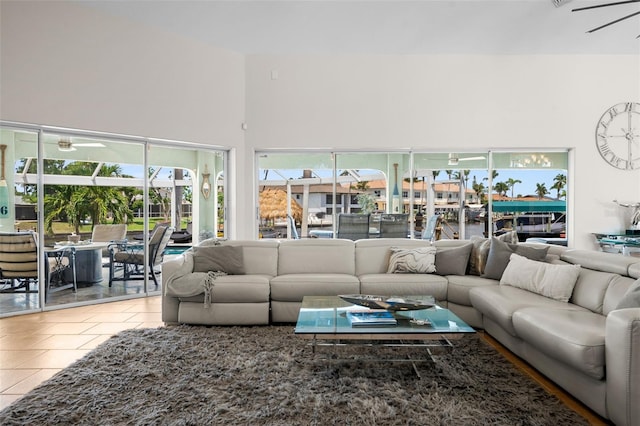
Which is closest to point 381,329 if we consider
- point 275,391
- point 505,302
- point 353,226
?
point 275,391

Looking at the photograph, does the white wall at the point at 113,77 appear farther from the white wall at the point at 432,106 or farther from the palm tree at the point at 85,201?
the palm tree at the point at 85,201

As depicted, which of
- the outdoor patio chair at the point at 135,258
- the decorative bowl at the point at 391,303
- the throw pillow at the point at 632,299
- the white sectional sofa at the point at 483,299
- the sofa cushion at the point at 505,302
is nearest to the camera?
the white sectional sofa at the point at 483,299

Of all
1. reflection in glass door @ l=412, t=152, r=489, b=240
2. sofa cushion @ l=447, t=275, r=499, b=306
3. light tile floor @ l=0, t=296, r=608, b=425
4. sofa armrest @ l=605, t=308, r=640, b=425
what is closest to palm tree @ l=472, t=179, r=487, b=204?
reflection in glass door @ l=412, t=152, r=489, b=240

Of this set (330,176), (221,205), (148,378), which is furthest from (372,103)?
(148,378)

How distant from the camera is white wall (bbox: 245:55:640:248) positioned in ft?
19.8

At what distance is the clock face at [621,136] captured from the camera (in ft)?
19.7

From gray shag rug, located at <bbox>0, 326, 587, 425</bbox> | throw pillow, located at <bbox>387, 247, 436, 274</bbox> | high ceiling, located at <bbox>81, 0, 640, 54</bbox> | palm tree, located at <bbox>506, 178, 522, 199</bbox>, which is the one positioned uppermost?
high ceiling, located at <bbox>81, 0, 640, 54</bbox>

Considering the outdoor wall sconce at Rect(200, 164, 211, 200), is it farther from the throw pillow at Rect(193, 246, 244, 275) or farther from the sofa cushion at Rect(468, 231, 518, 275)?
the sofa cushion at Rect(468, 231, 518, 275)

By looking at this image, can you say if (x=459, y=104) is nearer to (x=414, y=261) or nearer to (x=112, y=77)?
(x=414, y=261)

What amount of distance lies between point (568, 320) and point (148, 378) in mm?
2704

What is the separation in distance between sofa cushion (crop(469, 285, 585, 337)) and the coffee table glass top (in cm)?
35

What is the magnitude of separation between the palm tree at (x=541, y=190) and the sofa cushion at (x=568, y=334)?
401 centimetres

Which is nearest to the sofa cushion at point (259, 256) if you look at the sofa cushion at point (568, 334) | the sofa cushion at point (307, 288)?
the sofa cushion at point (307, 288)

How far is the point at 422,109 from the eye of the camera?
6.07m
